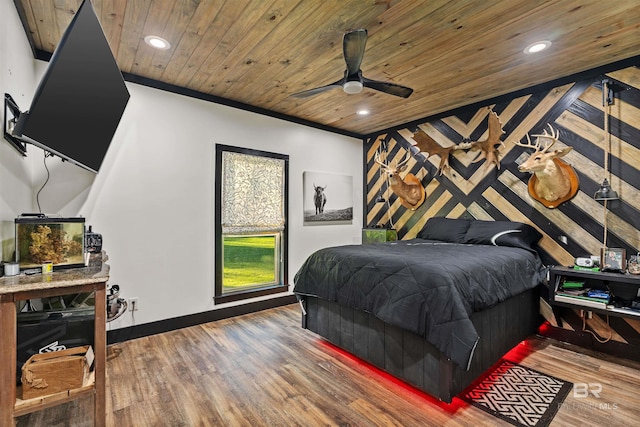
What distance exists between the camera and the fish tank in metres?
1.82

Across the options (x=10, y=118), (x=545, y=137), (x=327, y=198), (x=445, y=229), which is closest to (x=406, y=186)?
(x=445, y=229)

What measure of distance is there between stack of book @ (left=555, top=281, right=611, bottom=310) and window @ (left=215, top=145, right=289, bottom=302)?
317cm

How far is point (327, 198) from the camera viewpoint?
4906 mm

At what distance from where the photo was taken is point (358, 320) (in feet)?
8.59

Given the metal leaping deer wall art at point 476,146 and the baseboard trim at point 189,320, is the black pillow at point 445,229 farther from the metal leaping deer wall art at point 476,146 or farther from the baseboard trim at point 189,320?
the baseboard trim at point 189,320

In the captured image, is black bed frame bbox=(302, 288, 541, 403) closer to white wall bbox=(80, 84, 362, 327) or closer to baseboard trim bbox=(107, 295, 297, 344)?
baseboard trim bbox=(107, 295, 297, 344)

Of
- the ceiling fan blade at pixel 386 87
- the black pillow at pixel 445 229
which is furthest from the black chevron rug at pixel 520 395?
the ceiling fan blade at pixel 386 87

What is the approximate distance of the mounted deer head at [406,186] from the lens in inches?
179

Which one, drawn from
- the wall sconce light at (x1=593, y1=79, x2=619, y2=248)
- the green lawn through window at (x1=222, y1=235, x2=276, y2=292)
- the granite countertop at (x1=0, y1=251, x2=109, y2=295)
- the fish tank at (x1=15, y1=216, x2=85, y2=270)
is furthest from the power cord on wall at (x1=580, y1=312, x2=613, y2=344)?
the fish tank at (x1=15, y1=216, x2=85, y2=270)

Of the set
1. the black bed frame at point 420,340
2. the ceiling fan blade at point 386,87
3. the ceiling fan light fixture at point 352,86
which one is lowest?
the black bed frame at point 420,340

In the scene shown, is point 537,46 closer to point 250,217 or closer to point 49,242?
point 250,217

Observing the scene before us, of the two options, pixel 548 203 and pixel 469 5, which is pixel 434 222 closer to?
pixel 548 203

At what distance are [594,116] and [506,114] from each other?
84 cm

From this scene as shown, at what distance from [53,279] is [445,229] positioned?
3.78 m
